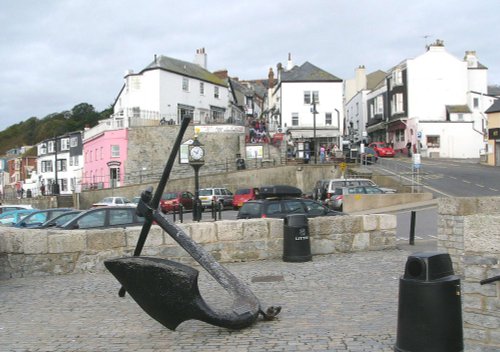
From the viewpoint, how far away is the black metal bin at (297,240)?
11.8 meters

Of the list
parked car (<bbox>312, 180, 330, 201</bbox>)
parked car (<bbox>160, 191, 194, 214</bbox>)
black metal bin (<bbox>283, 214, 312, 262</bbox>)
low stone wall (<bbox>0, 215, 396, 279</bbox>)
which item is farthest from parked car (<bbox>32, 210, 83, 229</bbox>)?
parked car (<bbox>312, 180, 330, 201</bbox>)

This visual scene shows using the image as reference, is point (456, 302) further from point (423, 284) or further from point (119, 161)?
point (119, 161)

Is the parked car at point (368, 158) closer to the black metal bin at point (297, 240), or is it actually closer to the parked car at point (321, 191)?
the parked car at point (321, 191)

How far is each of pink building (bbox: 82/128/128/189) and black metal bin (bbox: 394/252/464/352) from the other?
4494 centimetres

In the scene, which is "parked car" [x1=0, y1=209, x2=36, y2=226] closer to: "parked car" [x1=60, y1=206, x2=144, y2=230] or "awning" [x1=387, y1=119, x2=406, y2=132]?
"parked car" [x1=60, y1=206, x2=144, y2=230]

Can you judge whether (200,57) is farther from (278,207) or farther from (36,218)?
(278,207)

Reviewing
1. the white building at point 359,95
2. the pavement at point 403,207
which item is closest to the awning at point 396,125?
the white building at point 359,95

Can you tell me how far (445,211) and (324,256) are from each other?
9.40ft

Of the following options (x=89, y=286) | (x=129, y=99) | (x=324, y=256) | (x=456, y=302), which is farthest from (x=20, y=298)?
(x=129, y=99)

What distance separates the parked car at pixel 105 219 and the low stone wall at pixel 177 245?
2.37 m

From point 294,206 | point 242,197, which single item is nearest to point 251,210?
point 294,206

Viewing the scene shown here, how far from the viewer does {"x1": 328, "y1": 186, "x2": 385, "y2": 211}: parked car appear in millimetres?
28947

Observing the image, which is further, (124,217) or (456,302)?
(124,217)

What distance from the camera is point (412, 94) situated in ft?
191
